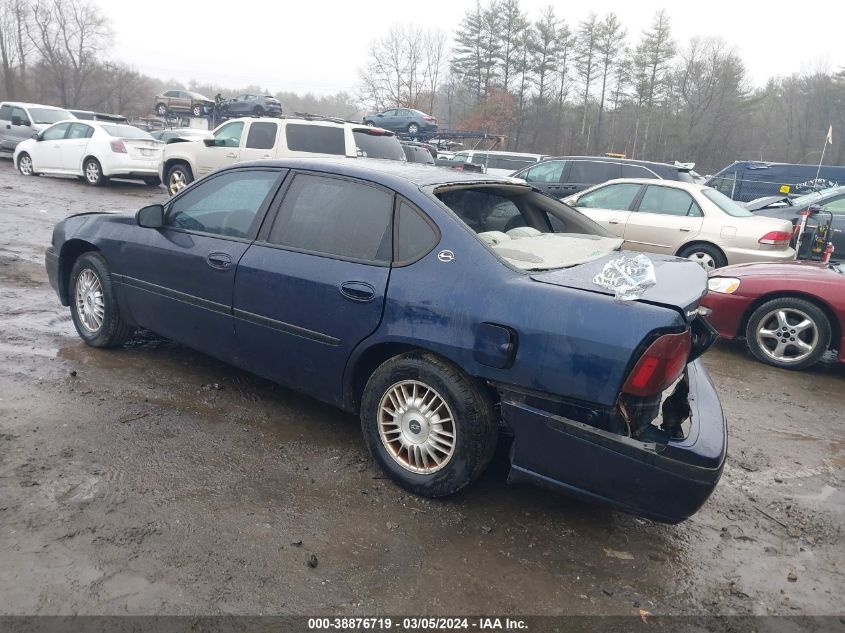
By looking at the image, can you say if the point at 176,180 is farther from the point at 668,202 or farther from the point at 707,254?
the point at 707,254

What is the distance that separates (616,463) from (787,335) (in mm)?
4045

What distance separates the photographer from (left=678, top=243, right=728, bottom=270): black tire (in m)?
9.02

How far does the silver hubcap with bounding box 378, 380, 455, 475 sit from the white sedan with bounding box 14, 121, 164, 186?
1290 cm

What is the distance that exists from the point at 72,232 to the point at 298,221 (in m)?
2.26

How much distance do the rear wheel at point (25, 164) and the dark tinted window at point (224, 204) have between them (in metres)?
14.3

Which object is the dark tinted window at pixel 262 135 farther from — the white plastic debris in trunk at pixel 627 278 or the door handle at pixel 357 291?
the white plastic debris in trunk at pixel 627 278

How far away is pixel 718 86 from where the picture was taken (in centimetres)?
4644

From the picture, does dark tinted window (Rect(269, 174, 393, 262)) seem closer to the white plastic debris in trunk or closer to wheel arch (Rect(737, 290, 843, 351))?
the white plastic debris in trunk

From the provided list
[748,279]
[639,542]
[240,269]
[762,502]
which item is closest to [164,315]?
[240,269]

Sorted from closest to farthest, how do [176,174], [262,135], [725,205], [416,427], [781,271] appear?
[416,427], [781,271], [725,205], [262,135], [176,174]

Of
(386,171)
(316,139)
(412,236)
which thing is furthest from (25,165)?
(412,236)

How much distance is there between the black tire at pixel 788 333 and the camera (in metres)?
5.54

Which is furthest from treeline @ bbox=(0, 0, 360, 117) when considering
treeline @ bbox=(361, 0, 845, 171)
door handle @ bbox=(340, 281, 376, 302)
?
door handle @ bbox=(340, 281, 376, 302)

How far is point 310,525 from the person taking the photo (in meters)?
2.87
